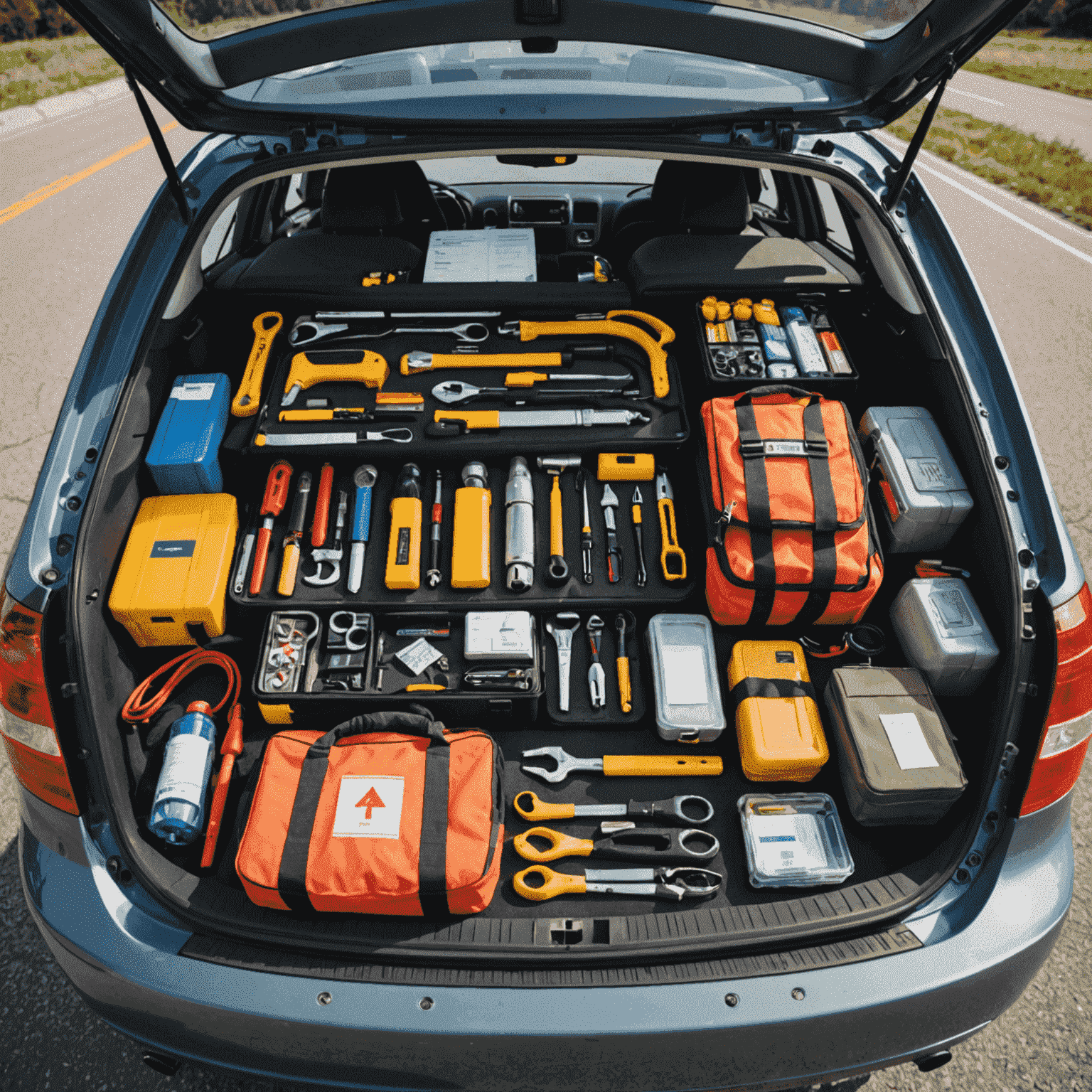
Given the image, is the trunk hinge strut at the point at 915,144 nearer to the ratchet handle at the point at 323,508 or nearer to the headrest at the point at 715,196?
the headrest at the point at 715,196

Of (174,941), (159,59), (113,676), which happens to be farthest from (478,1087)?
(159,59)

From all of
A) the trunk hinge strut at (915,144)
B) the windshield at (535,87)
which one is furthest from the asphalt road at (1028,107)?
the windshield at (535,87)

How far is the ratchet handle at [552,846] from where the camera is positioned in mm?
Result: 1594

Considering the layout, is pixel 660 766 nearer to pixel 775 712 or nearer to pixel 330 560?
pixel 775 712

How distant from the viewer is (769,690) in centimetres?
182

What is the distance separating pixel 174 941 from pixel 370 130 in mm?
1962

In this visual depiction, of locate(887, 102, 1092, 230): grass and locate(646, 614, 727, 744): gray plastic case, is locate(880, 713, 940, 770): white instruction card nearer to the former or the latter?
locate(646, 614, 727, 744): gray plastic case

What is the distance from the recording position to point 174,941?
4.38 feet

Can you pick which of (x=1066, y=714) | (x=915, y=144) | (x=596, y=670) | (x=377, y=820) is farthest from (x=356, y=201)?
(x=1066, y=714)

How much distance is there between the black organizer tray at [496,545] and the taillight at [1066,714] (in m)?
0.84

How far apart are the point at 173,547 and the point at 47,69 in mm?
14793

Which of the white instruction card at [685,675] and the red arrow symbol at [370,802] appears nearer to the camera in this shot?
the red arrow symbol at [370,802]

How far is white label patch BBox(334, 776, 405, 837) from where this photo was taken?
1.50 metres

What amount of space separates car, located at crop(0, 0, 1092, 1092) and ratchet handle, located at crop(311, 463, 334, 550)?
46mm
